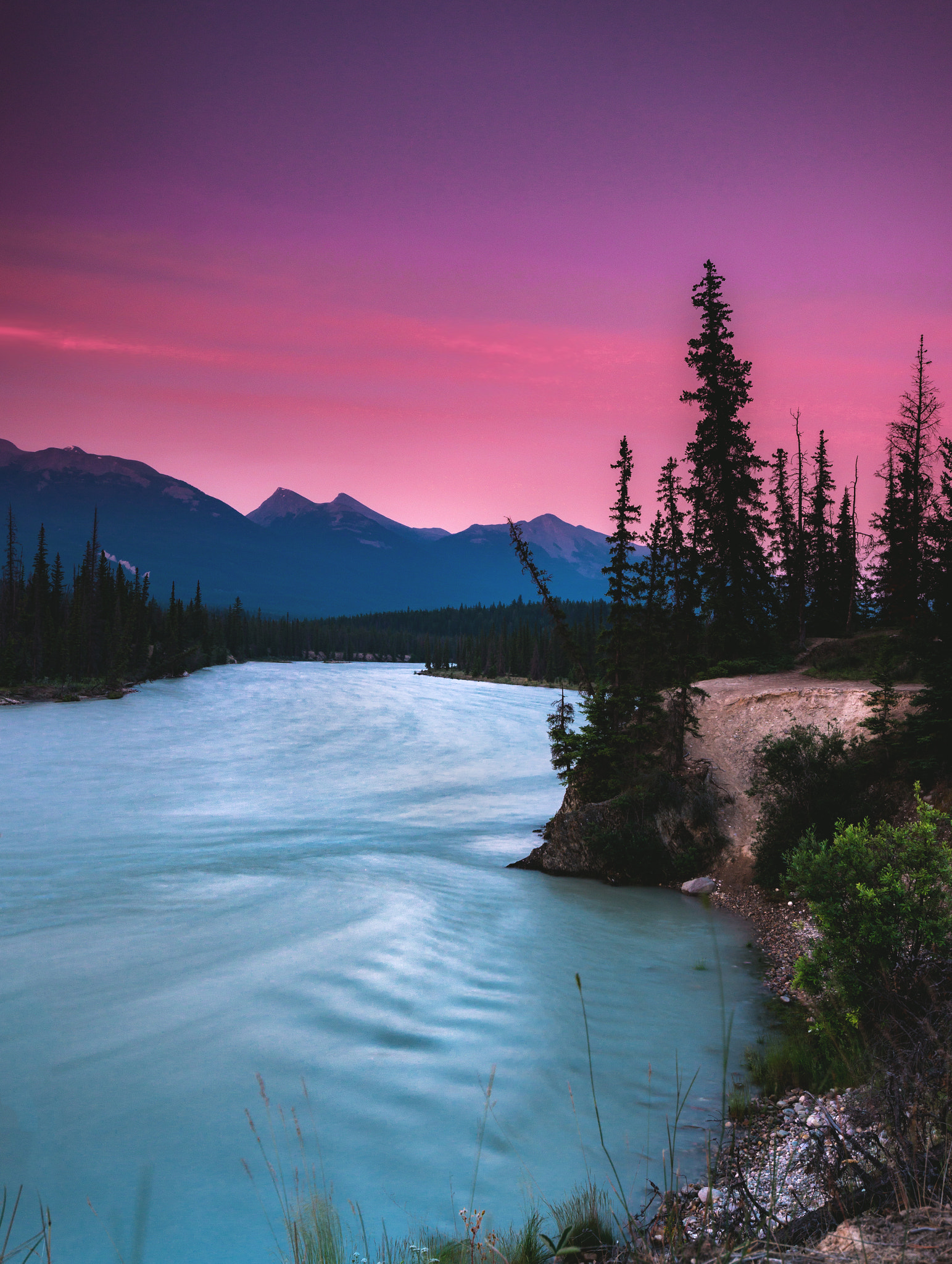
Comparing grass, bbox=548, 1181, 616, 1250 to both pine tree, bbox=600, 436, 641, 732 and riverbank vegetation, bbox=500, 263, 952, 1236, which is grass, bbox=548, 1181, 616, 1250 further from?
pine tree, bbox=600, 436, 641, 732

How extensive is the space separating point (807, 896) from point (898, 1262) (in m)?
6.04

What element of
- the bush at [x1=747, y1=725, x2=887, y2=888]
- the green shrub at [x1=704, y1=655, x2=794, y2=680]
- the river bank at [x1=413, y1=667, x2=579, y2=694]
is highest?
the green shrub at [x1=704, y1=655, x2=794, y2=680]

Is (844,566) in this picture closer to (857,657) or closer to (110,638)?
(857,657)

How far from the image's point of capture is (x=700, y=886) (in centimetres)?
1638

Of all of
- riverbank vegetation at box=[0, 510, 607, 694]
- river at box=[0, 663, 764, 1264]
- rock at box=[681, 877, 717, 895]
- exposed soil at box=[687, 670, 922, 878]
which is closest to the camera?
river at box=[0, 663, 764, 1264]

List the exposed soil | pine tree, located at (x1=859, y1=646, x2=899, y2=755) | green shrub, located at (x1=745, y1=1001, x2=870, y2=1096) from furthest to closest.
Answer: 1. the exposed soil
2. pine tree, located at (x1=859, y1=646, x2=899, y2=755)
3. green shrub, located at (x1=745, y1=1001, x2=870, y2=1096)

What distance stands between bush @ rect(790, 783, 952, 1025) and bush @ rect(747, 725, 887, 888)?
6267 millimetres

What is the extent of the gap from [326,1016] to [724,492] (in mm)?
26904

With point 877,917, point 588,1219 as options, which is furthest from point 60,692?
point 877,917

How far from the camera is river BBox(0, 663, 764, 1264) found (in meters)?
7.01

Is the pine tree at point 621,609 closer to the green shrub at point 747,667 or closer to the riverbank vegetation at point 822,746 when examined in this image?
the riverbank vegetation at point 822,746

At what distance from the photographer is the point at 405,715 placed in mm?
63344

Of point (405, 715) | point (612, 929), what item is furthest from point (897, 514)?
point (405, 715)

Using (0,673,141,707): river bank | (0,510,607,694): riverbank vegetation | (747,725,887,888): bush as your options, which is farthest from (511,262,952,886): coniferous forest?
(0,673,141,707): river bank
